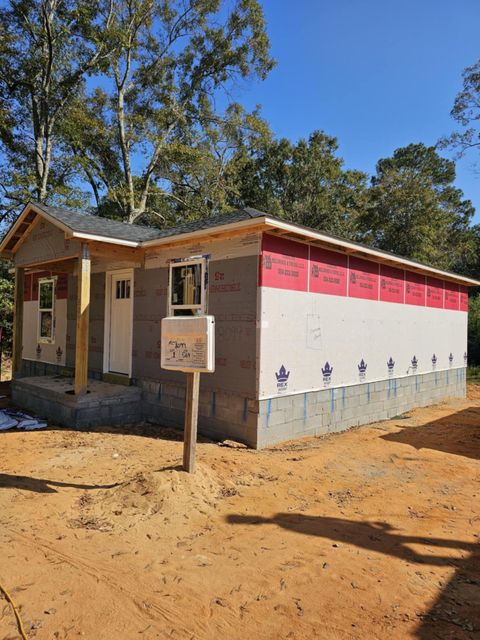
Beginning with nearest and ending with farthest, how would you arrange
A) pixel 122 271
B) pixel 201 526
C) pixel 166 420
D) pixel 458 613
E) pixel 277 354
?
pixel 458 613 → pixel 201 526 → pixel 277 354 → pixel 166 420 → pixel 122 271

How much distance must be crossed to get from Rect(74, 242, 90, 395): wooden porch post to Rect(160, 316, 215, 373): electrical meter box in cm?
372

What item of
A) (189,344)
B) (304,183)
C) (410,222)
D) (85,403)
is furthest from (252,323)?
(304,183)

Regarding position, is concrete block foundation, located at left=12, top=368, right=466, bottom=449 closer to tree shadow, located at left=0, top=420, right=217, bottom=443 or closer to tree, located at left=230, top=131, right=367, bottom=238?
tree shadow, located at left=0, top=420, right=217, bottom=443

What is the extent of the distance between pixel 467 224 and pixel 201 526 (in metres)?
35.4

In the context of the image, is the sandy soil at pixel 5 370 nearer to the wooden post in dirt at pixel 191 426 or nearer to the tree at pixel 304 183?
the wooden post in dirt at pixel 191 426

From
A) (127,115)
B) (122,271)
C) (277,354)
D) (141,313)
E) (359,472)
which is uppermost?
(127,115)

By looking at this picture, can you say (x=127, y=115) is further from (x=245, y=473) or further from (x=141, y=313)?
(x=245, y=473)

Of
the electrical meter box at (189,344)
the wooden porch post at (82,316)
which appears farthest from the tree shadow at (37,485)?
the wooden porch post at (82,316)

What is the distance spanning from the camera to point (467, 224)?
33.4m

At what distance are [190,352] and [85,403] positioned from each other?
4201mm

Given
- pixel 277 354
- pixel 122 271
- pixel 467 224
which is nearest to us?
→ pixel 277 354

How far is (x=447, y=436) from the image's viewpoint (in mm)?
8227

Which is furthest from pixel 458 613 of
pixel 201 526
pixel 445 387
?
pixel 445 387

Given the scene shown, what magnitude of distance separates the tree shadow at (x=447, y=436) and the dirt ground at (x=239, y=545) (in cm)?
83
